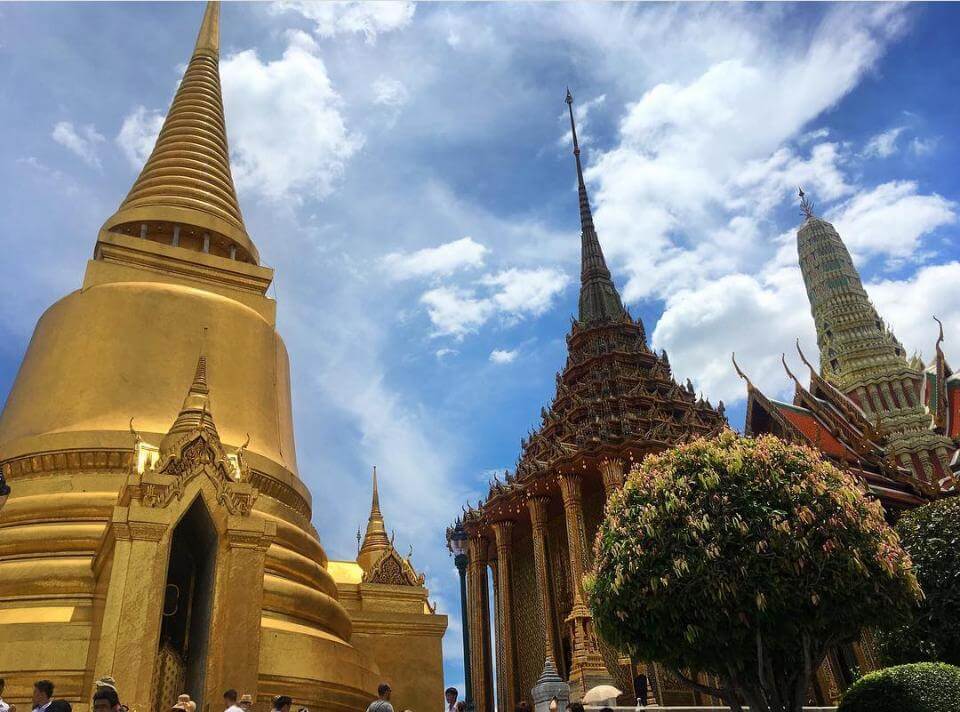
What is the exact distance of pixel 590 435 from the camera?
76.0ft

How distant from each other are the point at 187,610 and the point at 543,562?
506 inches

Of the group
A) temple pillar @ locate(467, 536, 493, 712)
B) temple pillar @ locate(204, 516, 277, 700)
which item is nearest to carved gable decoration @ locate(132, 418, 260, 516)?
temple pillar @ locate(204, 516, 277, 700)

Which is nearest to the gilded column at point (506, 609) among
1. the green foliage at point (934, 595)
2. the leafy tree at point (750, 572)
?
the green foliage at point (934, 595)

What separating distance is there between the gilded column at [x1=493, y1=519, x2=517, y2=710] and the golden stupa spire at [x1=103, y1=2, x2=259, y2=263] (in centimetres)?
1169

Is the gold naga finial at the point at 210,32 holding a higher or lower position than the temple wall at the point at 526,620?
higher

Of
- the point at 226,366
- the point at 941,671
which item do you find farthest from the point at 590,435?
the point at 941,671

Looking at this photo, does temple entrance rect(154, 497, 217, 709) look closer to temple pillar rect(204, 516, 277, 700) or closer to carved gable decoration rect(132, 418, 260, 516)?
temple pillar rect(204, 516, 277, 700)

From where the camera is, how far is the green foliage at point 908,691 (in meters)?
8.59

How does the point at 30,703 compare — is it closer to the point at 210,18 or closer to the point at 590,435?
the point at 590,435

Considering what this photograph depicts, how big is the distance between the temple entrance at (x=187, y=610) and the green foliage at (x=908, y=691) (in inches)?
322

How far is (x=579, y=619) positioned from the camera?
14.7 metres

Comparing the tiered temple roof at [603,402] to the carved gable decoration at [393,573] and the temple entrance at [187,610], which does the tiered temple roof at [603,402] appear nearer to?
the carved gable decoration at [393,573]

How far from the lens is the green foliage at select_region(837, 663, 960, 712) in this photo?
859 centimetres

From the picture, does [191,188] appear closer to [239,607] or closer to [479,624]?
[239,607]
